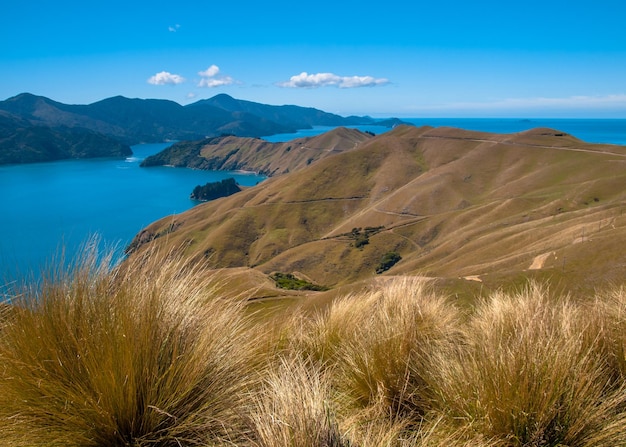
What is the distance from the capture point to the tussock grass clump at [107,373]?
245 centimetres

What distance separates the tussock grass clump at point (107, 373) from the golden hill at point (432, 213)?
2205 centimetres

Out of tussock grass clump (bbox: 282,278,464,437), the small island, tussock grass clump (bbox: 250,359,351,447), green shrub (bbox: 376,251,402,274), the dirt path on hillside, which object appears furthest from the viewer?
the small island

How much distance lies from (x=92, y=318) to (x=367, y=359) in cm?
230

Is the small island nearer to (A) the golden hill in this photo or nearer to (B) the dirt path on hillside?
(A) the golden hill

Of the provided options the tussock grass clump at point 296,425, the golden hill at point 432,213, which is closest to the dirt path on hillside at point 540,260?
the golden hill at point 432,213

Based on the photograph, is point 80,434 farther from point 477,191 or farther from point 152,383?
point 477,191

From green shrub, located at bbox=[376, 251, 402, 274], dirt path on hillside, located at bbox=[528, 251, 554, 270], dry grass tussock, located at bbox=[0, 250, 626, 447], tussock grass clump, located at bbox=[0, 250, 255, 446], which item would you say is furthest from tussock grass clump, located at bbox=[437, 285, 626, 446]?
green shrub, located at bbox=[376, 251, 402, 274]

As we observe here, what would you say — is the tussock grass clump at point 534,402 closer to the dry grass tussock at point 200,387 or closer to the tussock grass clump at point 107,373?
the dry grass tussock at point 200,387

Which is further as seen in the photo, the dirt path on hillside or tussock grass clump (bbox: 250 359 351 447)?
the dirt path on hillside

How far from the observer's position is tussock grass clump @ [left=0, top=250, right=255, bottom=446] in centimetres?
245

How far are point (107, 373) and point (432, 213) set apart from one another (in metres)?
94.8

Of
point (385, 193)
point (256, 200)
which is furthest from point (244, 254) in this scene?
point (385, 193)

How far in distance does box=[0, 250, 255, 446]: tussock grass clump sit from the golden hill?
2205 cm

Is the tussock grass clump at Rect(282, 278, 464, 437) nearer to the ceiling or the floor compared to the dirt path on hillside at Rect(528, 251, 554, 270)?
nearer to the ceiling
